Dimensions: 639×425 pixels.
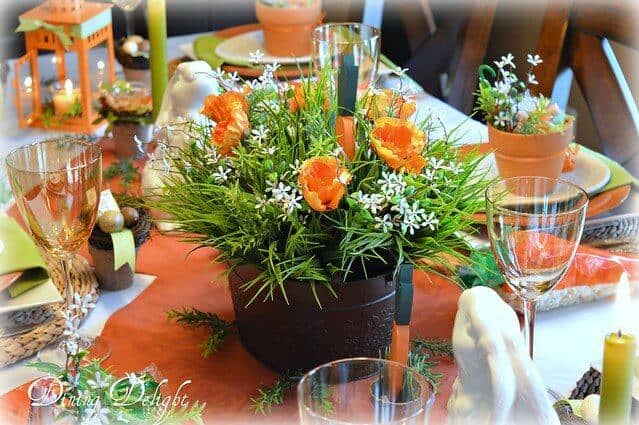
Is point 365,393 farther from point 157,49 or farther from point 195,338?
point 157,49

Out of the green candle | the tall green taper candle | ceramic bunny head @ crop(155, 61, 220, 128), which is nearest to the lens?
the green candle

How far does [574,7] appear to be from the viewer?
1816 millimetres

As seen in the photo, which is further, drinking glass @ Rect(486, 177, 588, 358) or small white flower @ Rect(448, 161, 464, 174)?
small white flower @ Rect(448, 161, 464, 174)

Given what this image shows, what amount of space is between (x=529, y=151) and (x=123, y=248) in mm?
509

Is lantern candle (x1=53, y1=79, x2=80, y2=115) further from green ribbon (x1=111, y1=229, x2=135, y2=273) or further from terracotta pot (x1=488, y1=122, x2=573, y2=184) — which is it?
terracotta pot (x1=488, y1=122, x2=573, y2=184)

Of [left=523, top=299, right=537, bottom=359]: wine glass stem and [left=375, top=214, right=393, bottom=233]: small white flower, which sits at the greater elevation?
[left=375, top=214, right=393, bottom=233]: small white flower

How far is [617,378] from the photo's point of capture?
0.59m

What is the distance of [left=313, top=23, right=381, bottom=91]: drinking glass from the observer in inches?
50.3

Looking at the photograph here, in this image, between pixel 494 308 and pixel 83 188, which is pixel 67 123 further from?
pixel 494 308

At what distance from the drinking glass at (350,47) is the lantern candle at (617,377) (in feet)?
2.31

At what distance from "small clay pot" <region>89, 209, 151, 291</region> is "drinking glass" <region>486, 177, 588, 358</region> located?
19.0 inches

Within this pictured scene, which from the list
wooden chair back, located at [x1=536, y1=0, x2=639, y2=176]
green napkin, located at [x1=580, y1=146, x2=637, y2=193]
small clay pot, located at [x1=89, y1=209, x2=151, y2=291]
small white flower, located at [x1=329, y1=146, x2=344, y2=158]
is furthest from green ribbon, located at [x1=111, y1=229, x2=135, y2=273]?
wooden chair back, located at [x1=536, y1=0, x2=639, y2=176]

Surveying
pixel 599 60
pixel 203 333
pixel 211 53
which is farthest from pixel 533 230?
pixel 211 53

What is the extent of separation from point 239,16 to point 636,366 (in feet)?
8.38
